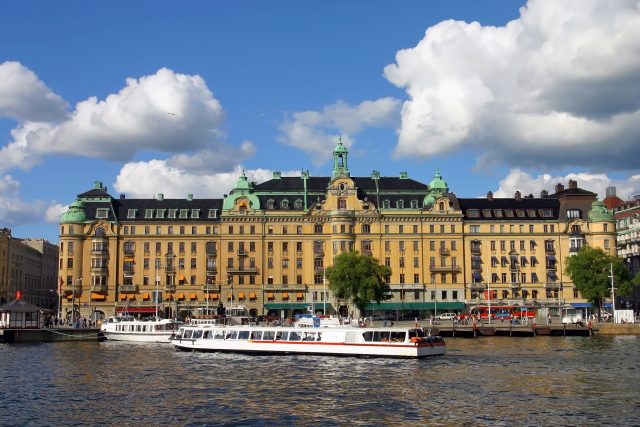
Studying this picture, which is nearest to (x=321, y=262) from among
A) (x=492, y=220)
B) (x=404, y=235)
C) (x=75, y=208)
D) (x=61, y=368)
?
(x=404, y=235)

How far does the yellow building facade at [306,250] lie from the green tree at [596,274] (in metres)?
23.9

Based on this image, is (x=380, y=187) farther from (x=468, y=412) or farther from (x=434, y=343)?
(x=468, y=412)

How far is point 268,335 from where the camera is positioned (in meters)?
98.0

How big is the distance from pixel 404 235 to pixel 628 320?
5563 cm

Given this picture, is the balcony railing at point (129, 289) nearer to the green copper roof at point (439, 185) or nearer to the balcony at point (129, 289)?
the balcony at point (129, 289)

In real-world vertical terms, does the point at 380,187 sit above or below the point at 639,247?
above

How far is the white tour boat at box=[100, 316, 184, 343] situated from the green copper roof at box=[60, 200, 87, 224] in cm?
5645

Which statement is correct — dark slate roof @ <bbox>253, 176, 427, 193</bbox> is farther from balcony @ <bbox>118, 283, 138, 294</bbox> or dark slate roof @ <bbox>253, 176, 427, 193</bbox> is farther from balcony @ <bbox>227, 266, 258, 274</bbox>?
balcony @ <bbox>118, 283, 138, 294</bbox>

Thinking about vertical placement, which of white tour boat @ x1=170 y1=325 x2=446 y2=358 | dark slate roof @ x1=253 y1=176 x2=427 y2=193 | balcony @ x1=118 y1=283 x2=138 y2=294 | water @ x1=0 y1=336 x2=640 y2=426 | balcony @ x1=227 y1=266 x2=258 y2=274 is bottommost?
water @ x1=0 y1=336 x2=640 y2=426

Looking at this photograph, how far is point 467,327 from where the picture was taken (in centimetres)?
12962

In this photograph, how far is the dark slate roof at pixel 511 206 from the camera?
581 feet

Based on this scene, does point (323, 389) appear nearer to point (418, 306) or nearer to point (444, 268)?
point (418, 306)

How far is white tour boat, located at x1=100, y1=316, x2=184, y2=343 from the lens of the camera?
11925 cm

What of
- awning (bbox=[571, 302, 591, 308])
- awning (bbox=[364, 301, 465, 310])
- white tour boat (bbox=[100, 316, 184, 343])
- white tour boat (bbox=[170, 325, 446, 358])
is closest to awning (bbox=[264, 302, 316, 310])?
awning (bbox=[364, 301, 465, 310])
